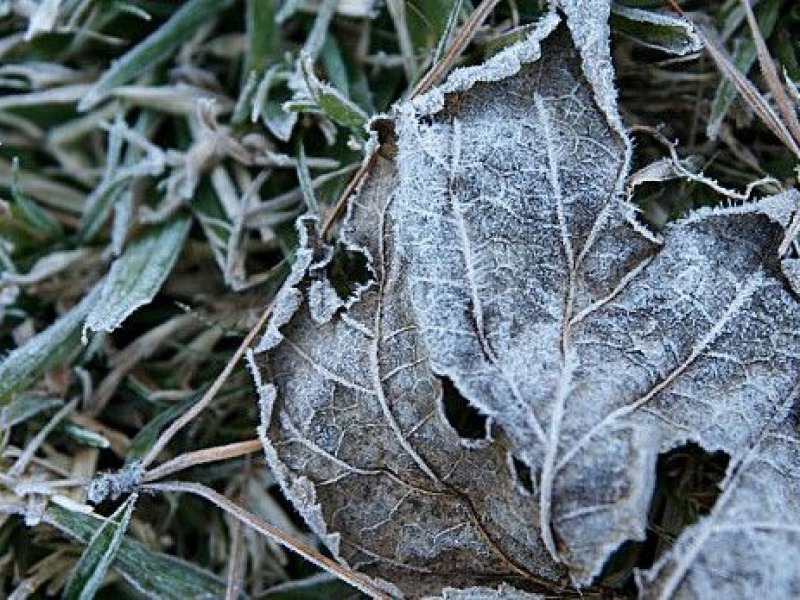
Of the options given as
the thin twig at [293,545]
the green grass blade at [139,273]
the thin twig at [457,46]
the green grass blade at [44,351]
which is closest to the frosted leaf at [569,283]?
the thin twig at [457,46]

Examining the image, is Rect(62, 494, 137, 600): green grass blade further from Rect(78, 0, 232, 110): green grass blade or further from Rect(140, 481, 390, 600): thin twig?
Rect(78, 0, 232, 110): green grass blade

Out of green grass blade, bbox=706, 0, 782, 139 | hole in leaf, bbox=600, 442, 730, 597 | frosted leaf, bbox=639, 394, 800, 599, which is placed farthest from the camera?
green grass blade, bbox=706, 0, 782, 139

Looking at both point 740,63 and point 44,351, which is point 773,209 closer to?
Result: point 740,63

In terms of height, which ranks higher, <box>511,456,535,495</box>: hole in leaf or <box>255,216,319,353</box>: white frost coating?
<box>255,216,319,353</box>: white frost coating

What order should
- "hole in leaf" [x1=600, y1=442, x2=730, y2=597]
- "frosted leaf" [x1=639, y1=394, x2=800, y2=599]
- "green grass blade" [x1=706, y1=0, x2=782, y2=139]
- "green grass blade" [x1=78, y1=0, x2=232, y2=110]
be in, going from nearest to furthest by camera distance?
"frosted leaf" [x1=639, y1=394, x2=800, y2=599]
"hole in leaf" [x1=600, y1=442, x2=730, y2=597]
"green grass blade" [x1=706, y1=0, x2=782, y2=139]
"green grass blade" [x1=78, y1=0, x2=232, y2=110]

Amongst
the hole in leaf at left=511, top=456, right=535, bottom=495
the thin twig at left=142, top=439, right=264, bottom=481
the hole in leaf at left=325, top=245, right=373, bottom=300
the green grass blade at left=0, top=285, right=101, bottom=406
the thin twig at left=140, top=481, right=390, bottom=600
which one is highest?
the hole in leaf at left=325, top=245, right=373, bottom=300

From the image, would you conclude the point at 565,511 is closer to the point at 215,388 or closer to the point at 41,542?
the point at 215,388

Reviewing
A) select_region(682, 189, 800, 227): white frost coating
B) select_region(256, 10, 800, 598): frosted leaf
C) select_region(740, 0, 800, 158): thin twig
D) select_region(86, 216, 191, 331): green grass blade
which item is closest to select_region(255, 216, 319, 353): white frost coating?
select_region(256, 10, 800, 598): frosted leaf

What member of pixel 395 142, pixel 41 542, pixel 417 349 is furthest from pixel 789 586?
pixel 41 542
